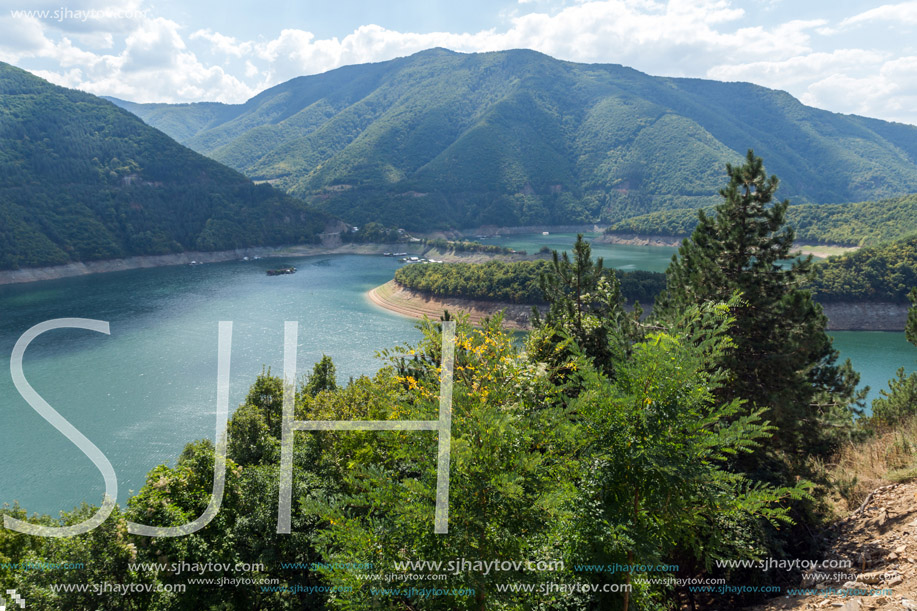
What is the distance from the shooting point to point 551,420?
23.2 ft

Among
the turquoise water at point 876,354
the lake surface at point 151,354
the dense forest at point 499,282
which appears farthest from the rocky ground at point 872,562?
the dense forest at point 499,282

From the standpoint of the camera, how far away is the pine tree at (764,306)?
14430 millimetres

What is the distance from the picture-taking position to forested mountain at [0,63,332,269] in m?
109

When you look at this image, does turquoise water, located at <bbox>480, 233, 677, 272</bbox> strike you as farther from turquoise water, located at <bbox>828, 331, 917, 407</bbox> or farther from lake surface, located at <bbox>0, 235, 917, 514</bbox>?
lake surface, located at <bbox>0, 235, 917, 514</bbox>

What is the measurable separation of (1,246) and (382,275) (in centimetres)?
7452

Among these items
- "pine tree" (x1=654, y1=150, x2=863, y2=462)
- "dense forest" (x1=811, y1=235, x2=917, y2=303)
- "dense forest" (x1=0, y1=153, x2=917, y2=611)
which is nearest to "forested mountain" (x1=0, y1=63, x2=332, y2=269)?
"dense forest" (x1=0, y1=153, x2=917, y2=611)

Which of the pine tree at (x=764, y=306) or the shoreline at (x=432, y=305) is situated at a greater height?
the pine tree at (x=764, y=306)

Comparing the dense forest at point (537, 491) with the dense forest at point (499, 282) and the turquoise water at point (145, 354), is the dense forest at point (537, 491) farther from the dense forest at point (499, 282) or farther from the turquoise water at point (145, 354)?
the dense forest at point (499, 282)

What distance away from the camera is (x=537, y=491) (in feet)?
21.0

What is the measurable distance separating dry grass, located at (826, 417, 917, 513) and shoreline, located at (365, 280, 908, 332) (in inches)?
1336

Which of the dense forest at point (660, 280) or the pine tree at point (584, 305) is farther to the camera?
the dense forest at point (660, 280)

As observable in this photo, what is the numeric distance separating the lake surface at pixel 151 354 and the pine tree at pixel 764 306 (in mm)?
31204

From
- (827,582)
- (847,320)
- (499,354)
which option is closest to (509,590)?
(499,354)

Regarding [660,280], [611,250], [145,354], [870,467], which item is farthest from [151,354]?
[611,250]
